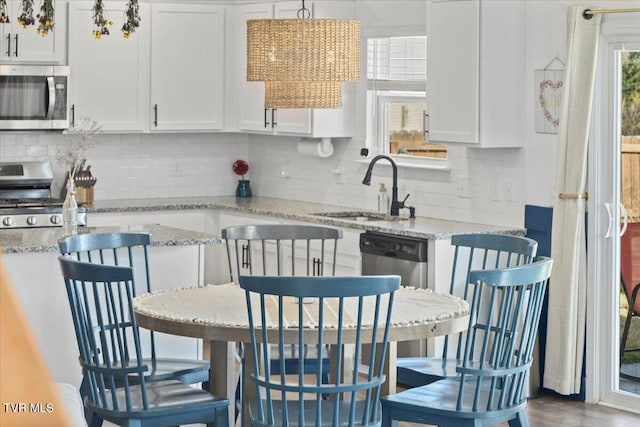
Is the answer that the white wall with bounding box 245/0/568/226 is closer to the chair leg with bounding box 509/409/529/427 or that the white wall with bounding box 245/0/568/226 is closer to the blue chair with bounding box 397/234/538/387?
the blue chair with bounding box 397/234/538/387

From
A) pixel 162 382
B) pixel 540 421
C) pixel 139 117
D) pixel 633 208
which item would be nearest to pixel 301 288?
pixel 162 382

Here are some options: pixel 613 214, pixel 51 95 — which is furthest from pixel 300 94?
pixel 51 95

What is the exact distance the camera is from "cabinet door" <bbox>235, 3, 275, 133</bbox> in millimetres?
6938

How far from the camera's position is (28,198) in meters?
6.68

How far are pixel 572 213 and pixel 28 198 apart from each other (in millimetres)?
3682

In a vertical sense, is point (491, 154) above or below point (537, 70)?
below

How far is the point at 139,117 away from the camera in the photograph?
693 cm

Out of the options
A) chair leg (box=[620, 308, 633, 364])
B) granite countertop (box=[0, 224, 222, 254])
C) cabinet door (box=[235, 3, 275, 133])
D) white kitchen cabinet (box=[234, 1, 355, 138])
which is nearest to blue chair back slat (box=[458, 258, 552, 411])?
granite countertop (box=[0, 224, 222, 254])

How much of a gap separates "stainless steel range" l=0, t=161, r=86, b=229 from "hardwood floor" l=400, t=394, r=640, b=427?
2828 mm

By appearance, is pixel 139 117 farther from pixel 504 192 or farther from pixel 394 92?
pixel 504 192

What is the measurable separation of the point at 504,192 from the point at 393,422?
102 inches

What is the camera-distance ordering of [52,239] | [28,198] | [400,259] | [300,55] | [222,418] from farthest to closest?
[28,198] → [400,259] → [52,239] → [300,55] → [222,418]

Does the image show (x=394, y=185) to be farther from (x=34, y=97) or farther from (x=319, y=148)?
(x=34, y=97)

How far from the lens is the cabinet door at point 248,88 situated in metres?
6.94
